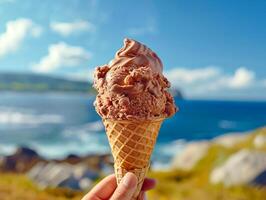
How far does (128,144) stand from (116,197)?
0.19m

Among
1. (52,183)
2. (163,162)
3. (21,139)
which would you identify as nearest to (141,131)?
(52,183)

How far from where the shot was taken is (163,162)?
12.0m

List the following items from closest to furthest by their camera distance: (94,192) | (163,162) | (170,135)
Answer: (94,192)
(163,162)
(170,135)

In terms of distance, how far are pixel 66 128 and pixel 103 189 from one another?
16597mm

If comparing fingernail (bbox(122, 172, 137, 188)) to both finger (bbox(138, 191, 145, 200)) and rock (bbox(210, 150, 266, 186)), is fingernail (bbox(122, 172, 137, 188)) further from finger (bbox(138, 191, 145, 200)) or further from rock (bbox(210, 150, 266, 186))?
rock (bbox(210, 150, 266, 186))

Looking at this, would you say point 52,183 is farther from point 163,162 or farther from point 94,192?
point 163,162

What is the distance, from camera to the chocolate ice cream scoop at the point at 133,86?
53.3 inches

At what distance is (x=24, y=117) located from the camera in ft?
65.7

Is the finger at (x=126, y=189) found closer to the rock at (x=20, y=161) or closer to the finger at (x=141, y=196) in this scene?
the finger at (x=141, y=196)

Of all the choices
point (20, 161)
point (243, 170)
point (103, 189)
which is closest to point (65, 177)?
point (243, 170)

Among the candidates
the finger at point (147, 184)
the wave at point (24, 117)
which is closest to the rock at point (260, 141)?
the finger at point (147, 184)

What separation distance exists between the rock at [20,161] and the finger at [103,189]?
7864 mm

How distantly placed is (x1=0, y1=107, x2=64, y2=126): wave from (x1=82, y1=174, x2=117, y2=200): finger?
17222 mm

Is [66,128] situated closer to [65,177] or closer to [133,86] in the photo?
[65,177]
